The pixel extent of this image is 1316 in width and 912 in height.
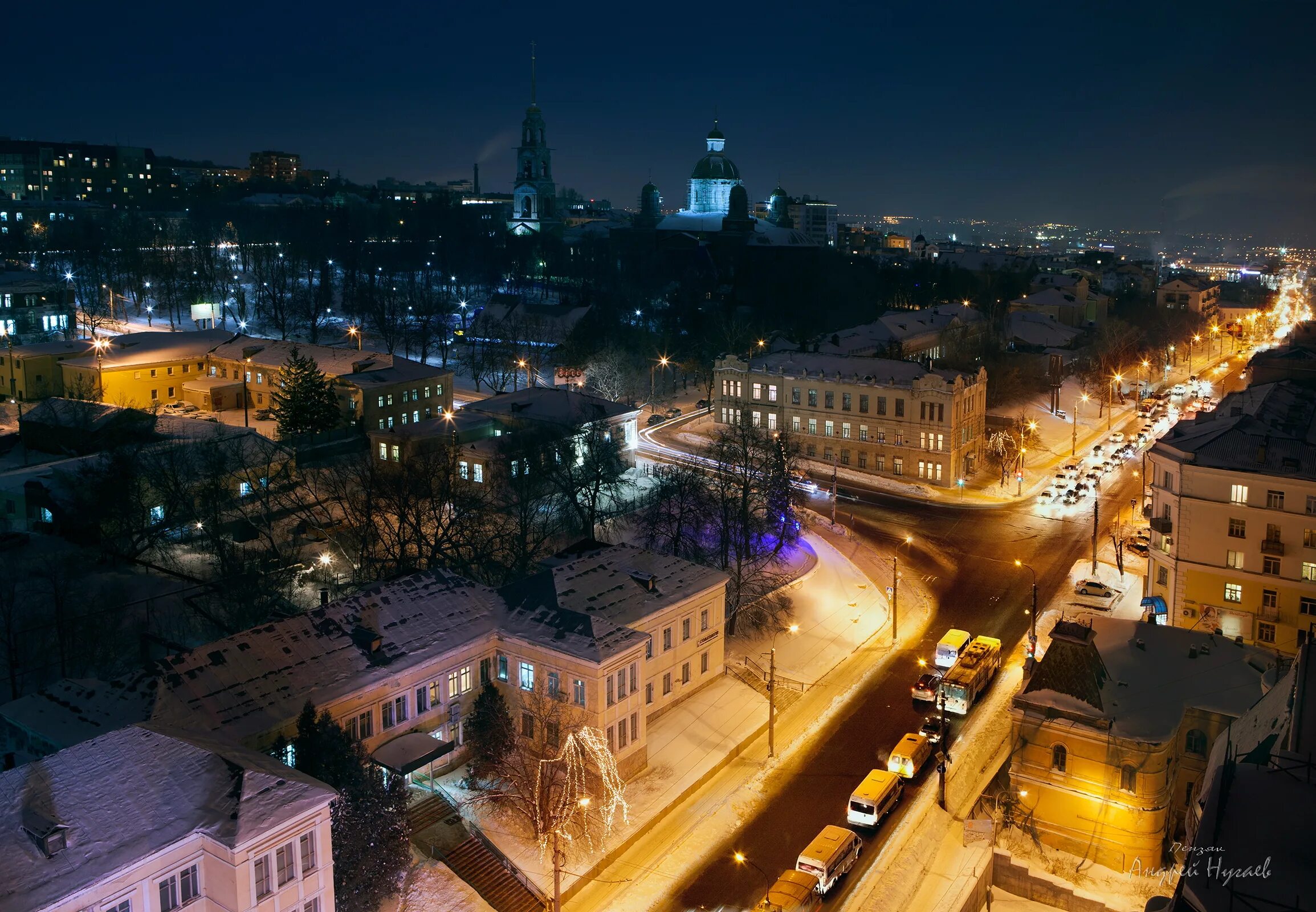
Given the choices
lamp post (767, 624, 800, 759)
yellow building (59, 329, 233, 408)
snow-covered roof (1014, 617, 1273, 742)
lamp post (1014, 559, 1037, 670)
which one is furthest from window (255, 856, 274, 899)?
yellow building (59, 329, 233, 408)

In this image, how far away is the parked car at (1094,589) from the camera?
1312 inches

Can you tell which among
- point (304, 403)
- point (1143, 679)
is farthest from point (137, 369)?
point (1143, 679)

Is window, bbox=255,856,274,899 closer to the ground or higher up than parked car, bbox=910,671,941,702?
higher up

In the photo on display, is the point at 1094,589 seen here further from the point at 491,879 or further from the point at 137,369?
the point at 137,369

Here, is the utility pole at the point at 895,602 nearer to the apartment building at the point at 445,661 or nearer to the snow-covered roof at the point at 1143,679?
the apartment building at the point at 445,661

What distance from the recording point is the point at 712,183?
122 meters

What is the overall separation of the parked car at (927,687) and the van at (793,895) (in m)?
7.95

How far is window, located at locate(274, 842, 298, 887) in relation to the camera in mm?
14844

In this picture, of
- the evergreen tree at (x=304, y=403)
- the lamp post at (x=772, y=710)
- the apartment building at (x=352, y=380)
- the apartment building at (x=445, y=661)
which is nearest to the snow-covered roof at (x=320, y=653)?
the apartment building at (x=445, y=661)

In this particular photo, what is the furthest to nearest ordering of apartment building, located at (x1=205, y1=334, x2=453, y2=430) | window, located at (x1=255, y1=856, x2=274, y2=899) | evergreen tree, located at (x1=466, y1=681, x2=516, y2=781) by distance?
apartment building, located at (x1=205, y1=334, x2=453, y2=430) → evergreen tree, located at (x1=466, y1=681, x2=516, y2=781) → window, located at (x1=255, y1=856, x2=274, y2=899)

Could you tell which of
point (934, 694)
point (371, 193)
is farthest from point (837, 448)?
point (371, 193)

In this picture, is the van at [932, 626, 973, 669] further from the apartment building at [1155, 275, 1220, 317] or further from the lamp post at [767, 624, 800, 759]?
the apartment building at [1155, 275, 1220, 317]

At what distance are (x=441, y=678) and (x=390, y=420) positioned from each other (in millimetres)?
31489

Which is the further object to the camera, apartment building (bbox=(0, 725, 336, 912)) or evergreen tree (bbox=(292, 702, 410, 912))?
evergreen tree (bbox=(292, 702, 410, 912))
